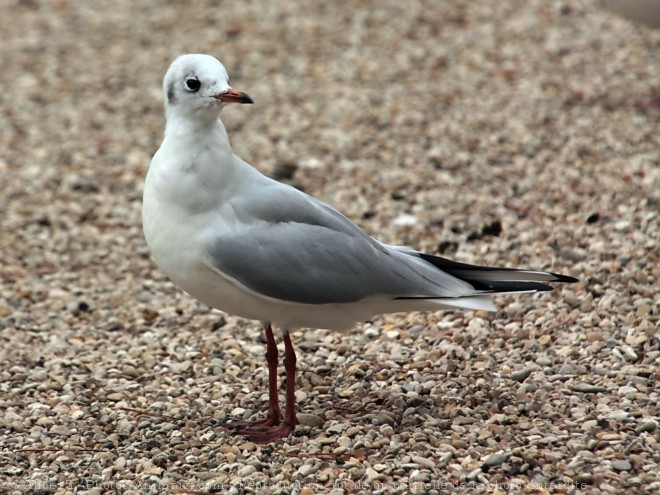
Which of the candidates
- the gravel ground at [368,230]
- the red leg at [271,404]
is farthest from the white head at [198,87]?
the gravel ground at [368,230]

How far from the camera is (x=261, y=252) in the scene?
4.26m

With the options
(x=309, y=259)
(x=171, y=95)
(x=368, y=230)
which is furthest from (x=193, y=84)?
(x=368, y=230)

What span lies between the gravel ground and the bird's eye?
1.46 m

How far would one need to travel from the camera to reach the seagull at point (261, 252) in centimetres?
424

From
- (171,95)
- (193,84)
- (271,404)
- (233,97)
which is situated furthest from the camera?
(271,404)

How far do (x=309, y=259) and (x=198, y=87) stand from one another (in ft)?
2.74

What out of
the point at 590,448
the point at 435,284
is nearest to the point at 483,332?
the point at 435,284

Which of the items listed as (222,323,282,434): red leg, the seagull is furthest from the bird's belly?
(222,323,282,434): red leg

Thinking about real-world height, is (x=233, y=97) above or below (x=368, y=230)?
above

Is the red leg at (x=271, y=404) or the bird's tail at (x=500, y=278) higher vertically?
the bird's tail at (x=500, y=278)

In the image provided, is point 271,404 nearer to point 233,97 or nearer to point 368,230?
point 233,97

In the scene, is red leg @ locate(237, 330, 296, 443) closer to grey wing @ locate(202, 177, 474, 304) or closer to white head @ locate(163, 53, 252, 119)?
grey wing @ locate(202, 177, 474, 304)

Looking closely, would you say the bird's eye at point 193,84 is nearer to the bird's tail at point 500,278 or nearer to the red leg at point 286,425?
the red leg at point 286,425

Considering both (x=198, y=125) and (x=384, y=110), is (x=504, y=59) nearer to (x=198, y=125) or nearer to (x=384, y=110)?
(x=384, y=110)
